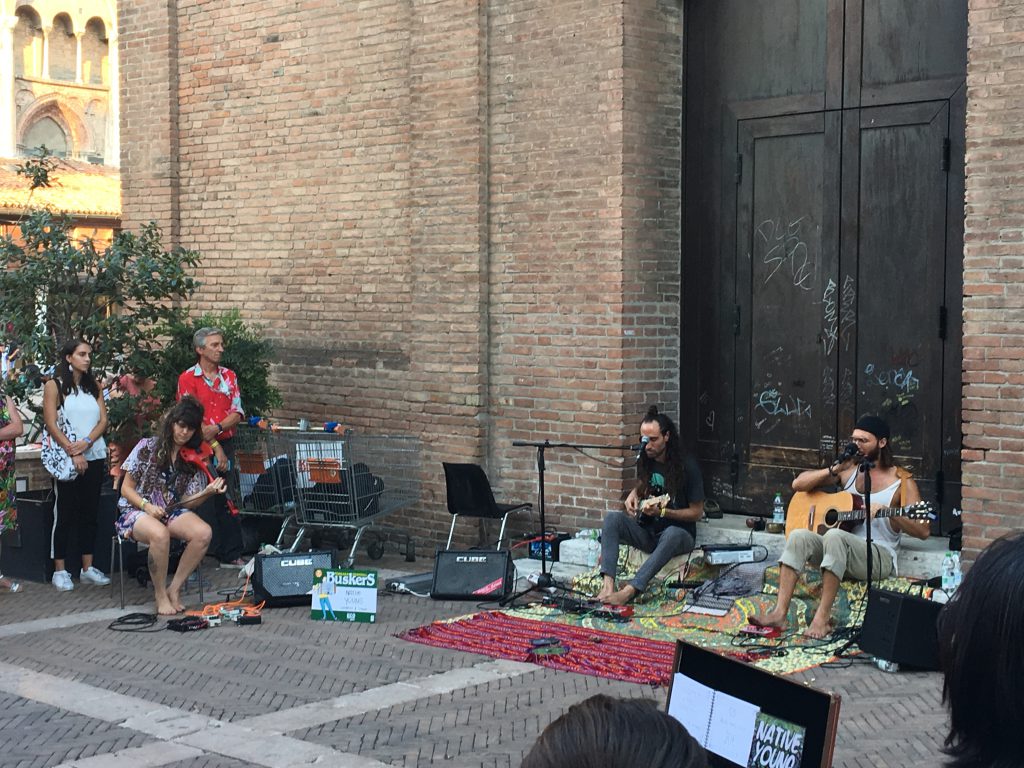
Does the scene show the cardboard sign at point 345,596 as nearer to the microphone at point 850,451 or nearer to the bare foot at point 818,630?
the bare foot at point 818,630

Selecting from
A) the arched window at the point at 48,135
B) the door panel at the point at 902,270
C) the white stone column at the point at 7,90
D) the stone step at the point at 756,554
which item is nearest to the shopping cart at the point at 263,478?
the stone step at the point at 756,554

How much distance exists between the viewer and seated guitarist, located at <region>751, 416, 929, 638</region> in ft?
29.9

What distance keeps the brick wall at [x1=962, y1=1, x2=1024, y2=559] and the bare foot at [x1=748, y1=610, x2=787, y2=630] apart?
1.26 m

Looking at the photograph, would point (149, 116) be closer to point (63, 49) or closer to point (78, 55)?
point (63, 49)

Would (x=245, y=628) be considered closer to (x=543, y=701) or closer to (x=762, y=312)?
(x=543, y=701)

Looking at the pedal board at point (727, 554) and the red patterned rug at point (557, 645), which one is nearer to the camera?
the red patterned rug at point (557, 645)

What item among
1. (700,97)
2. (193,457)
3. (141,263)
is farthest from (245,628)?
(700,97)

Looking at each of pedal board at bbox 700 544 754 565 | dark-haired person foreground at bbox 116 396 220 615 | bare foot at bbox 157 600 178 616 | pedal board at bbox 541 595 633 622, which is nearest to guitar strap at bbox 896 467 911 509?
pedal board at bbox 700 544 754 565

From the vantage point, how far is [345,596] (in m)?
9.98

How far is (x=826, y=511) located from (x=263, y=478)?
4.92 metres

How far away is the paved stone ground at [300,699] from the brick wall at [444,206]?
2.50 meters

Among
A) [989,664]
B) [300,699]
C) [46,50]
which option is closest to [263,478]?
[300,699]

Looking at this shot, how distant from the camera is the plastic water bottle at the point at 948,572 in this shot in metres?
9.27

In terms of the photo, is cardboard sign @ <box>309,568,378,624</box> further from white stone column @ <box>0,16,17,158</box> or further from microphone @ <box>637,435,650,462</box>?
white stone column @ <box>0,16,17,158</box>
